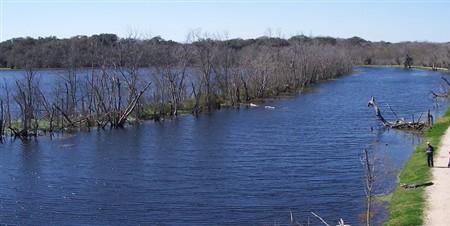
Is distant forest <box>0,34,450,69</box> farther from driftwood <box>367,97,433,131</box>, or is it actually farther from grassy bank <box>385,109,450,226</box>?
grassy bank <box>385,109,450,226</box>

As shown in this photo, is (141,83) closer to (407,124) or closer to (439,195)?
(407,124)

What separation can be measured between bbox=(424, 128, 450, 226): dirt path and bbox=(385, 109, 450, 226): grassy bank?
37cm

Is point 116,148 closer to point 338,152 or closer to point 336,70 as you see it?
point 338,152

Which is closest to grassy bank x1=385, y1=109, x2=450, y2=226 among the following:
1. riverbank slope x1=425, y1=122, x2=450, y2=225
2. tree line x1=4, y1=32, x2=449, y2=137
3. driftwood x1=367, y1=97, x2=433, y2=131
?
riverbank slope x1=425, y1=122, x2=450, y2=225

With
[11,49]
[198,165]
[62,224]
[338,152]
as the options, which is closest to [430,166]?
[338,152]

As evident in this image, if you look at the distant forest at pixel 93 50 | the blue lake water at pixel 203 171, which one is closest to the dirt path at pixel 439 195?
the blue lake water at pixel 203 171

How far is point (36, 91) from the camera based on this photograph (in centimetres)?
7175

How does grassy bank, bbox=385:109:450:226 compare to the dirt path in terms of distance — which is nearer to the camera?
the dirt path

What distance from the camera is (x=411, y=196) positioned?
119 feet

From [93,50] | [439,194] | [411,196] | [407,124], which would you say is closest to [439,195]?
[439,194]

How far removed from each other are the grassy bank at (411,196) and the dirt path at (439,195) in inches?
14.5

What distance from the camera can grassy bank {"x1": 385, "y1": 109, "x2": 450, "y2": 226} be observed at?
32125 mm

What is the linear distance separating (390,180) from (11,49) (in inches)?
5800

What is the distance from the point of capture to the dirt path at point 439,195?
31594mm
